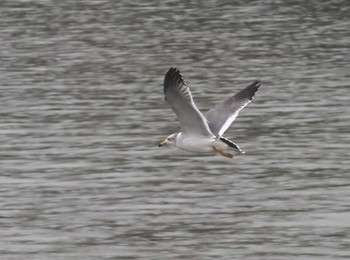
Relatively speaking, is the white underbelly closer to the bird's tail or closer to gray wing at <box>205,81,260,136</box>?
the bird's tail

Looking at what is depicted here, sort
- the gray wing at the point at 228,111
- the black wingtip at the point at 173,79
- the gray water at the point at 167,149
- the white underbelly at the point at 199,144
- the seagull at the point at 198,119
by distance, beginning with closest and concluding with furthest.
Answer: the black wingtip at the point at 173,79, the seagull at the point at 198,119, the white underbelly at the point at 199,144, the gray wing at the point at 228,111, the gray water at the point at 167,149

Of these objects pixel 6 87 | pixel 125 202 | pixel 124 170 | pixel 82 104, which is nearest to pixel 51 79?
pixel 6 87

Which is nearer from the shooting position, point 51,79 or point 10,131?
point 10,131

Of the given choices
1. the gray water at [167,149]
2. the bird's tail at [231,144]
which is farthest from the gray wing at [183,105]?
the gray water at [167,149]

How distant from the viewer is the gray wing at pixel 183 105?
57.5 feet

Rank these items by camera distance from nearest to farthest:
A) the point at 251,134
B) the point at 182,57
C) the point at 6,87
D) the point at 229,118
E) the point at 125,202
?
the point at 229,118 → the point at 125,202 → the point at 251,134 → the point at 6,87 → the point at 182,57

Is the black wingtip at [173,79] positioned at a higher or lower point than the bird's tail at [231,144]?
higher

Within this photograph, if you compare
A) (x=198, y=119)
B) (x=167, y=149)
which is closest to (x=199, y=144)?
(x=198, y=119)

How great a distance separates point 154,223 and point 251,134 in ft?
23.8

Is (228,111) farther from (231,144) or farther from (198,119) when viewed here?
(231,144)

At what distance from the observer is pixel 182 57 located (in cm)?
3859

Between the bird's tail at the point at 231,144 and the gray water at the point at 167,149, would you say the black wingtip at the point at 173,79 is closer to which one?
the bird's tail at the point at 231,144

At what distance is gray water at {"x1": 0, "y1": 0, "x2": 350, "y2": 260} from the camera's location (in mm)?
20250

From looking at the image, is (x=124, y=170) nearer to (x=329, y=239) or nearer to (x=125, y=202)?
(x=125, y=202)
